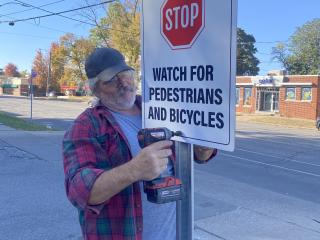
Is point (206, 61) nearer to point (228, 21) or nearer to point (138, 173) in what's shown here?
A: point (228, 21)

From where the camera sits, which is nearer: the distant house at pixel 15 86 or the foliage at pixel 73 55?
the foliage at pixel 73 55

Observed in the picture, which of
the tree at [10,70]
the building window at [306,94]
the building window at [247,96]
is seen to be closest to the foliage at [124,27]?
the building window at [247,96]

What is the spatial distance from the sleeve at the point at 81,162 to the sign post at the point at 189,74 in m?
0.25

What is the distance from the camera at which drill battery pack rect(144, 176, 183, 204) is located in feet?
4.65

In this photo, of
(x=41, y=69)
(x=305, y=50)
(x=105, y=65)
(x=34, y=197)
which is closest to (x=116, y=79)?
(x=105, y=65)

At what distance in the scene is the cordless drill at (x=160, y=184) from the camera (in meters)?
1.42

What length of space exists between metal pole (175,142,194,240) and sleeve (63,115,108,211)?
0.30 meters

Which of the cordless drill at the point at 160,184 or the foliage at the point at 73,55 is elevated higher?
the foliage at the point at 73,55

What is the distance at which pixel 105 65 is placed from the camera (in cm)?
184

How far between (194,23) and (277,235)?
4.05m

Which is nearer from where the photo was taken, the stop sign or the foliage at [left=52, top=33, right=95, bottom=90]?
the stop sign

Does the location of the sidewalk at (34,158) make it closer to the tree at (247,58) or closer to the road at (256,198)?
the road at (256,198)

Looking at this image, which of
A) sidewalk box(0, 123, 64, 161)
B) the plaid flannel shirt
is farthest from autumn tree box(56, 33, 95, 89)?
the plaid flannel shirt

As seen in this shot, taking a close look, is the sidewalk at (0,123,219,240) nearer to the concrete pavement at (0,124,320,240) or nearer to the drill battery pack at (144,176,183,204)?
the concrete pavement at (0,124,320,240)
